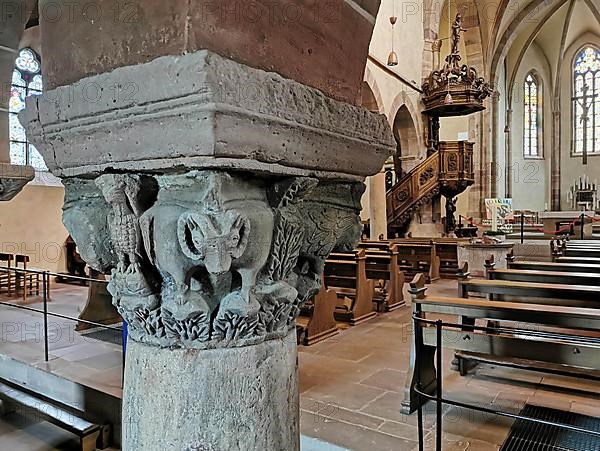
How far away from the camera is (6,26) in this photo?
313cm

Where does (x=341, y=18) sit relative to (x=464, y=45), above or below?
below

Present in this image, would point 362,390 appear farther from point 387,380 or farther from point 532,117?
point 532,117

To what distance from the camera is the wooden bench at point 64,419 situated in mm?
3247

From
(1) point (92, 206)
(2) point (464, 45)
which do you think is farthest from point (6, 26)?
(2) point (464, 45)

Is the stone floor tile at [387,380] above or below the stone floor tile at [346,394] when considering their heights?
above

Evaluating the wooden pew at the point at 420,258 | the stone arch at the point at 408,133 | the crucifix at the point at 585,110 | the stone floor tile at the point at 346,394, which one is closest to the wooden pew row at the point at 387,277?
the wooden pew at the point at 420,258

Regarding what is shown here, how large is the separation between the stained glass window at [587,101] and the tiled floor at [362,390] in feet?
70.6

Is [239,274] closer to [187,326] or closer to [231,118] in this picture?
[187,326]

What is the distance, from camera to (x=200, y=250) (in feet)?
3.53

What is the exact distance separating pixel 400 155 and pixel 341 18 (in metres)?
13.1

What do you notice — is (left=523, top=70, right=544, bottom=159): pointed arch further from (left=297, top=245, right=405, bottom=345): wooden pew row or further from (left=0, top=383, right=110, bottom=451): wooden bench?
(left=0, top=383, right=110, bottom=451): wooden bench

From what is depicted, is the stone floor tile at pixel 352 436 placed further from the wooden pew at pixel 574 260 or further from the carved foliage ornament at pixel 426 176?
the carved foliage ornament at pixel 426 176

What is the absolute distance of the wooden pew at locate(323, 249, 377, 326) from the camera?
5.68 m

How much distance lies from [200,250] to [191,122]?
0.92 ft
